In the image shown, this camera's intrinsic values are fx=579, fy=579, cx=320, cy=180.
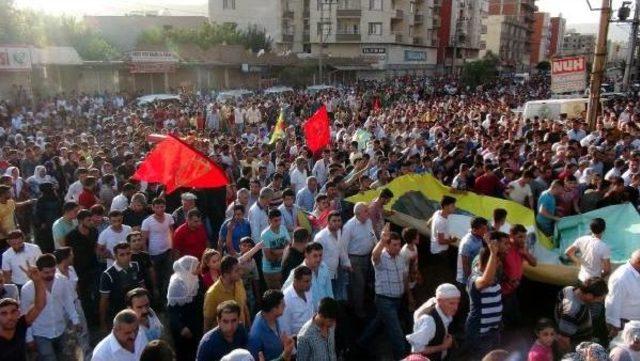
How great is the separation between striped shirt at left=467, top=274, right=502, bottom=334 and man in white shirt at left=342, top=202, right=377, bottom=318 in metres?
1.66

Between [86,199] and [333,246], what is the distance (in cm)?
417

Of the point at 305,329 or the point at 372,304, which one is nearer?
the point at 305,329

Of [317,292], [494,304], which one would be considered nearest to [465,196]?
[494,304]

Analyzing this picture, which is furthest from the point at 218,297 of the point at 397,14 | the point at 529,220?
the point at 397,14

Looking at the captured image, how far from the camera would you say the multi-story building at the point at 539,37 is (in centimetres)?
12162

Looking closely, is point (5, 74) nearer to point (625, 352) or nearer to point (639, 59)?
point (625, 352)

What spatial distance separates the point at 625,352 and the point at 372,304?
11.7 ft

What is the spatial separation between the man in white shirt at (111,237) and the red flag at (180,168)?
118 centimetres

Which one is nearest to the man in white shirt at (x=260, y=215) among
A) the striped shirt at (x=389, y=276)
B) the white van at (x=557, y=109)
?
the striped shirt at (x=389, y=276)

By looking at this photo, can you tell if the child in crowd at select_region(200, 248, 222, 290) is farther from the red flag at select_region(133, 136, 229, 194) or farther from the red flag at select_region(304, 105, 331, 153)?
the red flag at select_region(304, 105, 331, 153)

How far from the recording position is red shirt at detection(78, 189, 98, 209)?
28.2 ft

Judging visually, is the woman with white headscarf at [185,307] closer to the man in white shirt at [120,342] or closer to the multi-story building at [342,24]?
the man in white shirt at [120,342]

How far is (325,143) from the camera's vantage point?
13.1m

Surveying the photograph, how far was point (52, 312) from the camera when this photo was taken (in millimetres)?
5199
